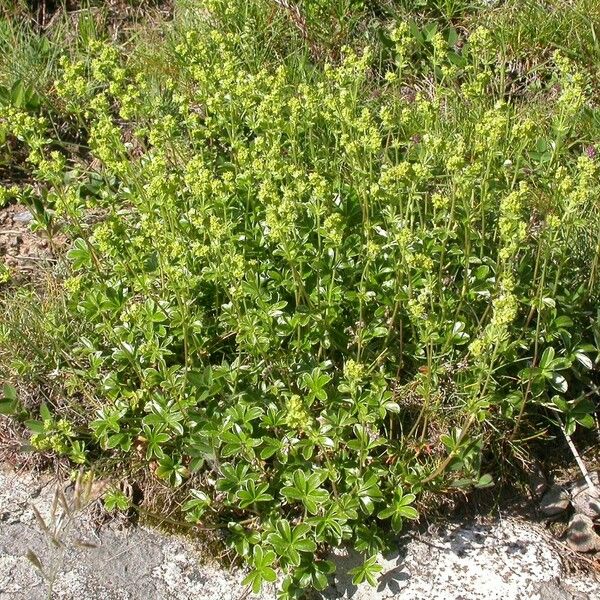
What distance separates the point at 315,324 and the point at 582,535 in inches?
46.7

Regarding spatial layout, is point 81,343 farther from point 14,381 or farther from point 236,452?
point 236,452

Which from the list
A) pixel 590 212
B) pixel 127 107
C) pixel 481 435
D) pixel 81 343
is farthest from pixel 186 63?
pixel 481 435

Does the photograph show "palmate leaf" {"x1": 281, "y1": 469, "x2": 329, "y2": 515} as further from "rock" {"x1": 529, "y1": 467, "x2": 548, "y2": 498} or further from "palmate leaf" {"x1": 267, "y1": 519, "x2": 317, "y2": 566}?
"rock" {"x1": 529, "y1": 467, "x2": 548, "y2": 498}

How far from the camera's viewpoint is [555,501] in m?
3.29

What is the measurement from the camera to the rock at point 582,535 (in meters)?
3.15

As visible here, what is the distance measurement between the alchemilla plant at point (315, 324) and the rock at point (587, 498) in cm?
24

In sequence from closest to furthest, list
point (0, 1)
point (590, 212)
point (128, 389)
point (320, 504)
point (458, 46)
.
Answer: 1. point (320, 504)
2. point (128, 389)
3. point (590, 212)
4. point (458, 46)
5. point (0, 1)

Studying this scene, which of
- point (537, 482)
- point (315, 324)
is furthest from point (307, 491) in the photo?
point (537, 482)

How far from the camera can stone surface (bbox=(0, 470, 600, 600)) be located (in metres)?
3.09

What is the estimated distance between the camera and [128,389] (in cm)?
341

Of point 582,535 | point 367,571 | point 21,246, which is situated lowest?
point 582,535

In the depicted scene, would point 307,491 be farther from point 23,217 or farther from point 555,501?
point 23,217

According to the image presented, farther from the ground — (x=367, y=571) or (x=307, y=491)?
(x=307, y=491)

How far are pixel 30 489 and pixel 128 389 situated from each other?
21.1 inches
